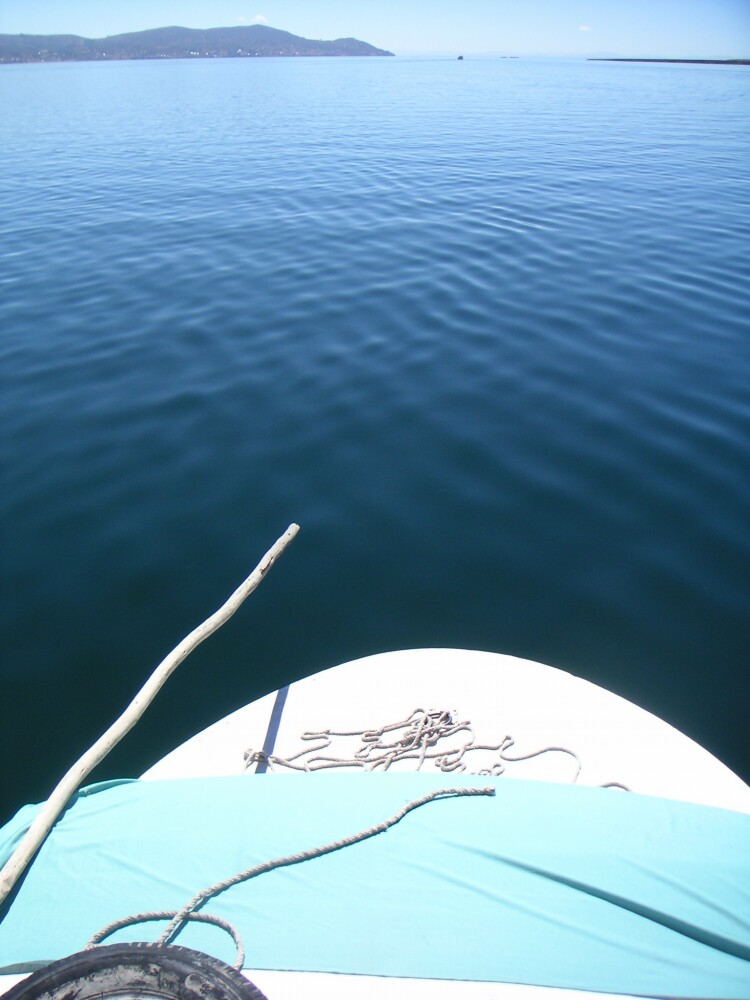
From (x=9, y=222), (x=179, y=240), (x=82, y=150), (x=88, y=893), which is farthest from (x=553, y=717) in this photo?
(x=82, y=150)

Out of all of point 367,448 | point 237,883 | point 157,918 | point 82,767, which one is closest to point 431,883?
point 237,883

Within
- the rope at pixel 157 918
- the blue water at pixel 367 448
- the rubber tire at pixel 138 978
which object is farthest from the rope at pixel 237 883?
the blue water at pixel 367 448

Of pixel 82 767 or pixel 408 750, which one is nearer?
pixel 82 767

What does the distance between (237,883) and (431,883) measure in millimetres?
810

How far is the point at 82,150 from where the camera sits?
23.4 meters

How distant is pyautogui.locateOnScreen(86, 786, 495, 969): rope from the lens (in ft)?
8.04

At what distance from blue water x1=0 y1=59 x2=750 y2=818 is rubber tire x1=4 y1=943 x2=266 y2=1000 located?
2150 mm

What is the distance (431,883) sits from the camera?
8.63ft

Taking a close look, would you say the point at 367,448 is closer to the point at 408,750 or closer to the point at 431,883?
the point at 408,750

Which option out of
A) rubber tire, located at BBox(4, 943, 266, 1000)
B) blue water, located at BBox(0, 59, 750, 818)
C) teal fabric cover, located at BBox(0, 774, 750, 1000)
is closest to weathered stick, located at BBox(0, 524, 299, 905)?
teal fabric cover, located at BBox(0, 774, 750, 1000)

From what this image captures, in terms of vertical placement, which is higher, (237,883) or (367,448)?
(367,448)

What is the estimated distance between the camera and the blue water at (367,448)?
4828mm

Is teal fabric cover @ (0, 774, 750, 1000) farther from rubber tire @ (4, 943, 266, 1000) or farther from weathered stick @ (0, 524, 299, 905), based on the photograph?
rubber tire @ (4, 943, 266, 1000)

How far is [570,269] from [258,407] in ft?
23.1
